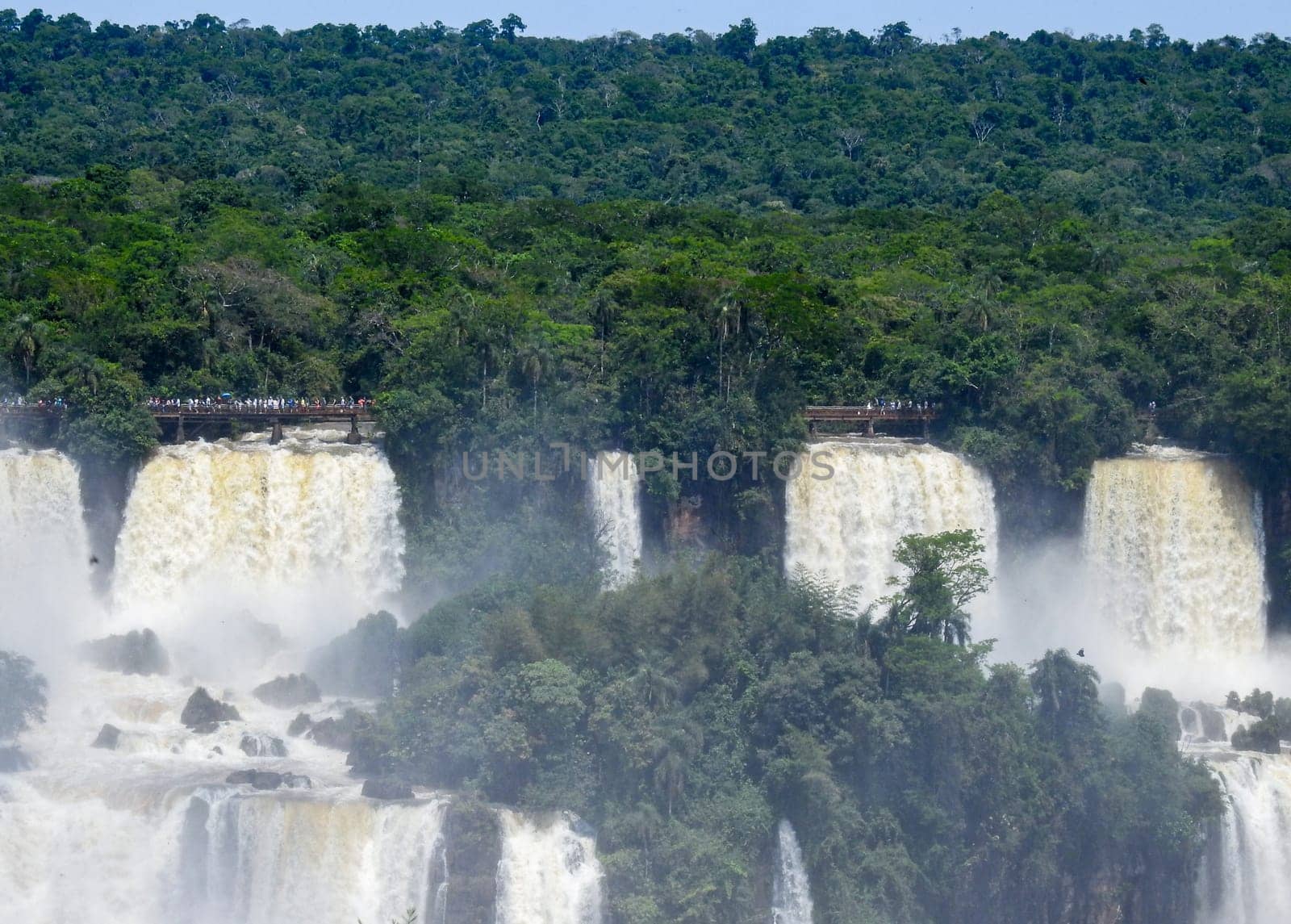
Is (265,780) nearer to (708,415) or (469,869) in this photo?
(469,869)

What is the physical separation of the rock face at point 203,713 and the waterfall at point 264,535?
4.88 m

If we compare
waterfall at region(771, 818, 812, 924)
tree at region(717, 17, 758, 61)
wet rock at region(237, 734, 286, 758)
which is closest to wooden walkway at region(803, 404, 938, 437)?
waterfall at region(771, 818, 812, 924)

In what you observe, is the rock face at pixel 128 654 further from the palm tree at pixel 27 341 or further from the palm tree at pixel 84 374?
the palm tree at pixel 27 341

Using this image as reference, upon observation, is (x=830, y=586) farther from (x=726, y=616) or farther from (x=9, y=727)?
(x=9, y=727)

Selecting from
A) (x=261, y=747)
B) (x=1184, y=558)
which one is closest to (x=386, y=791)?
(x=261, y=747)

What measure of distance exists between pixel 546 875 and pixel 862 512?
16488mm

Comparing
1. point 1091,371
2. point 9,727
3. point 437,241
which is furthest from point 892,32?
point 9,727

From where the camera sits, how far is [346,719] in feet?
158

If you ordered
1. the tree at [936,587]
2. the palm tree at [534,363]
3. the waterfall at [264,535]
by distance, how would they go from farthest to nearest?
the palm tree at [534,363], the waterfall at [264,535], the tree at [936,587]

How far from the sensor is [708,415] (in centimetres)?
5634

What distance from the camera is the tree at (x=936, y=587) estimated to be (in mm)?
50656

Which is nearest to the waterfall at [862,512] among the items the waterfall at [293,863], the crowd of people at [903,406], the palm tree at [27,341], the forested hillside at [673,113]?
the crowd of people at [903,406]

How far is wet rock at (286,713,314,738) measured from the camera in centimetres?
4822

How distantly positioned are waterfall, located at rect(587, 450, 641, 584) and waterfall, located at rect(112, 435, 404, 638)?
18.0 ft
